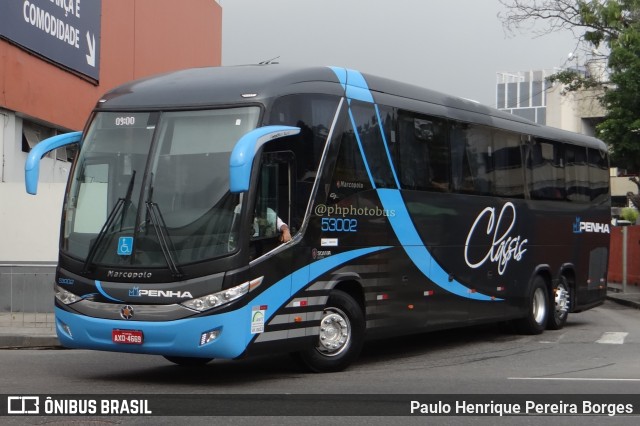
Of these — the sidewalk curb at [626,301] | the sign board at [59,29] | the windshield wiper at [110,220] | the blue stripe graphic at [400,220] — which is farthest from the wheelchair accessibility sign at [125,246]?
the sidewalk curb at [626,301]

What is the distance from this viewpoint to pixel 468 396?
941 centimetres

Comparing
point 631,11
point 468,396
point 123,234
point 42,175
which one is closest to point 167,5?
point 42,175

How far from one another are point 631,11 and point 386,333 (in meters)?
19.0

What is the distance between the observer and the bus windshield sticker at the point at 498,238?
14.5m

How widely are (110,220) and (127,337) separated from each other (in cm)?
126

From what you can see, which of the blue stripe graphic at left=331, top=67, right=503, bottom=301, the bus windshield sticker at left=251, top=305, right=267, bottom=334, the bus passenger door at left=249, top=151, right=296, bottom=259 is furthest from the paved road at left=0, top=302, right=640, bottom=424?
the bus passenger door at left=249, top=151, right=296, bottom=259

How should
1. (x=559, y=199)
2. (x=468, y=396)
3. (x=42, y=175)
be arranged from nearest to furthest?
(x=468, y=396)
(x=559, y=199)
(x=42, y=175)

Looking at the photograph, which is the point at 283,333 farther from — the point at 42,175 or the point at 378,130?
the point at 42,175

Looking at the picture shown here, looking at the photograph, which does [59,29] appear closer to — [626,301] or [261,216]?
[261,216]

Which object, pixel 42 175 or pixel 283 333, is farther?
pixel 42 175

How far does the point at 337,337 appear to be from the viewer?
37.6 ft

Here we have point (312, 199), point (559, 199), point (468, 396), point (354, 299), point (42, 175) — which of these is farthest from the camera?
point (42, 175)

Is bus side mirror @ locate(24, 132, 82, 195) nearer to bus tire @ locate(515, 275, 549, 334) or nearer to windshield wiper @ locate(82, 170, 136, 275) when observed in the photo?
windshield wiper @ locate(82, 170, 136, 275)

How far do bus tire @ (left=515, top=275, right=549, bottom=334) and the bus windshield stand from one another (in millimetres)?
7952
